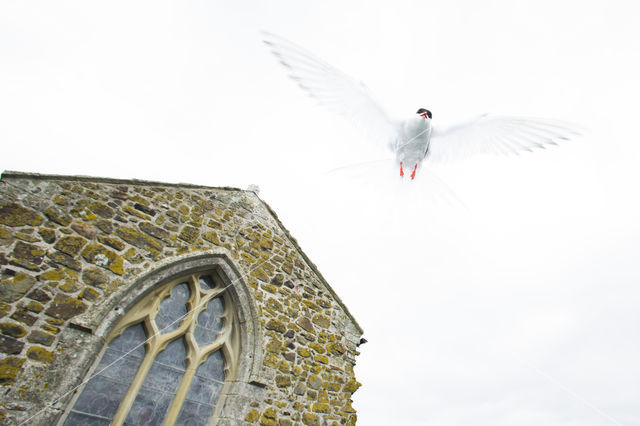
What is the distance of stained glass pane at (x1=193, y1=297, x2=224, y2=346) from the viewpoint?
432 cm

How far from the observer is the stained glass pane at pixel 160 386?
363 centimetres

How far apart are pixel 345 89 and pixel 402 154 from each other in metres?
1.06

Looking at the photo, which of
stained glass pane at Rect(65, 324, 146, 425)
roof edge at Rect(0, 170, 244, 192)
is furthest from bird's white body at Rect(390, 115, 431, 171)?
stained glass pane at Rect(65, 324, 146, 425)

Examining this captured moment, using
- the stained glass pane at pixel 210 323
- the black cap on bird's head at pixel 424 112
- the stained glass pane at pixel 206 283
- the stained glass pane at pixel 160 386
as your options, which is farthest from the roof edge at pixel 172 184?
the black cap on bird's head at pixel 424 112

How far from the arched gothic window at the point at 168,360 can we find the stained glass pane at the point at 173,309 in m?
0.01

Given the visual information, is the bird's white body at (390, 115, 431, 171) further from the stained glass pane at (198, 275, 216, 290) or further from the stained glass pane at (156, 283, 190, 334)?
the stained glass pane at (156, 283, 190, 334)

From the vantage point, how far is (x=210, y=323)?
445 cm

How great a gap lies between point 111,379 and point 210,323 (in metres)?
1.24

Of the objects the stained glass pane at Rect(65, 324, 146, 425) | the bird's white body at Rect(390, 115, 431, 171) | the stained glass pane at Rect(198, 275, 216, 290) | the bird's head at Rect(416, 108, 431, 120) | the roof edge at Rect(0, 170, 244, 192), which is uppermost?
the bird's head at Rect(416, 108, 431, 120)

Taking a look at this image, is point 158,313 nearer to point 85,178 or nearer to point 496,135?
point 85,178

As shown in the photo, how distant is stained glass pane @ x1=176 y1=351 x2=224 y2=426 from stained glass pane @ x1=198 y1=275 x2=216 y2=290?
90 centimetres

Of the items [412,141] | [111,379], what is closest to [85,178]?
[111,379]

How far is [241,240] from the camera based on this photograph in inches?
196

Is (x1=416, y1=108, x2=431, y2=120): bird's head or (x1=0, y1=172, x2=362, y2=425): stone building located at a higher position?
(x1=416, y1=108, x2=431, y2=120): bird's head
